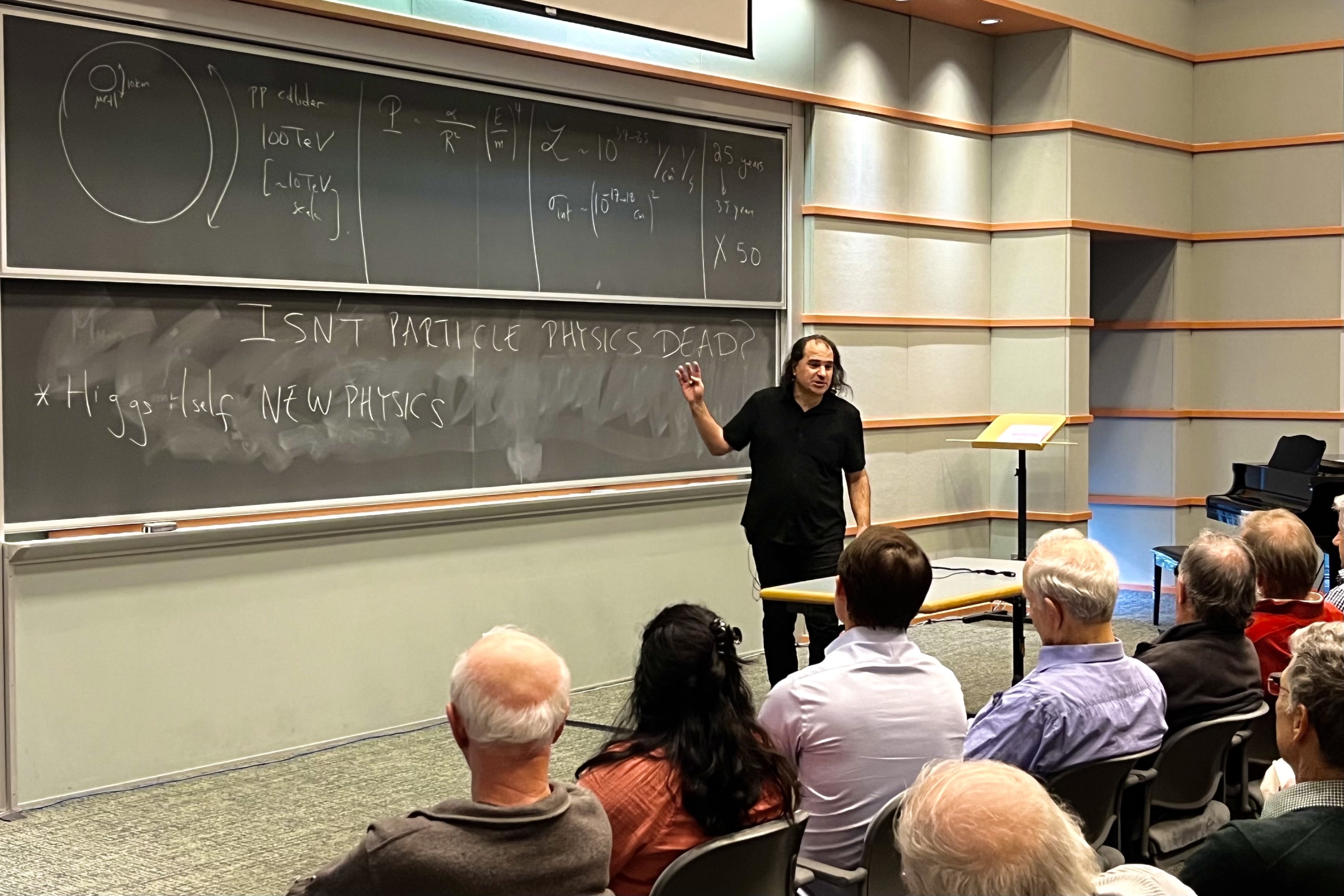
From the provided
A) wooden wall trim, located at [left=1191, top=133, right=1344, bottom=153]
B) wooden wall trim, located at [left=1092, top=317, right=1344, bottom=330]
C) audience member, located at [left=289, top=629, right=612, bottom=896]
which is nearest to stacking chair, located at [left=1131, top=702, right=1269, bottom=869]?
audience member, located at [left=289, top=629, right=612, bottom=896]

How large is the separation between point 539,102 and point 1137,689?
3.69m

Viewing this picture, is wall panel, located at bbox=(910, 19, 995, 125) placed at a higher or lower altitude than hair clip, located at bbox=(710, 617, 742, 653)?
higher

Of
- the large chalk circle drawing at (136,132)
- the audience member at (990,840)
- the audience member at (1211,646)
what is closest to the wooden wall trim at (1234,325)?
the audience member at (1211,646)

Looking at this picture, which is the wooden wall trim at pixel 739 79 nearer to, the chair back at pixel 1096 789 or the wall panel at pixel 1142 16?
the wall panel at pixel 1142 16

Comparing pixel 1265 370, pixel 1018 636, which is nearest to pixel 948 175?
pixel 1265 370

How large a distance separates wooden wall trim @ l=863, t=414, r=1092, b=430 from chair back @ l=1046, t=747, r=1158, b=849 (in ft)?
14.2

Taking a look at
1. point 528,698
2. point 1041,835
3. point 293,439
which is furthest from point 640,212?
point 1041,835

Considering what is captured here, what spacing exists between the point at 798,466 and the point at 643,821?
10.1 feet

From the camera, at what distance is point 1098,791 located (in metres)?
2.71

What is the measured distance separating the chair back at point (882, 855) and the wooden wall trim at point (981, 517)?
5.04m

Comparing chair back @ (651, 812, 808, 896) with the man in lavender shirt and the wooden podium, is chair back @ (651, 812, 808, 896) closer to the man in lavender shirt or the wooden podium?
the man in lavender shirt

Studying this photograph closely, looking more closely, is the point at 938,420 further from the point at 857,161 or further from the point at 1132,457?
the point at 1132,457

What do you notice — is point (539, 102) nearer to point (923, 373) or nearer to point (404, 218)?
point (404, 218)

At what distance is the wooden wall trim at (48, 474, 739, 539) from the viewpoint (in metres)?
4.46
